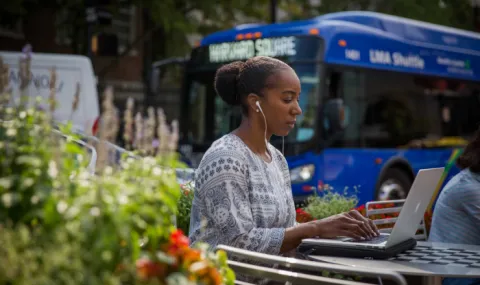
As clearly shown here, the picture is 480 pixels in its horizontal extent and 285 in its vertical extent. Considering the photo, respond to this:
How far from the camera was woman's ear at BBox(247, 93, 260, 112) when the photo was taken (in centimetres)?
418

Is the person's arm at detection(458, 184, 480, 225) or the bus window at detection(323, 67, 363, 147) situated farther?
the bus window at detection(323, 67, 363, 147)

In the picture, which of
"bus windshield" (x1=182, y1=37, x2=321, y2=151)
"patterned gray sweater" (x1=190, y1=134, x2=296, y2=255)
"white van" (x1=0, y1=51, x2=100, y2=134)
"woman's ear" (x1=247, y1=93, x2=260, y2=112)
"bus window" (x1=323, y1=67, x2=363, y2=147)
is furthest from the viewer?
"white van" (x1=0, y1=51, x2=100, y2=134)

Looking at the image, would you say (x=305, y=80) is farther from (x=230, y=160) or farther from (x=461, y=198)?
(x=230, y=160)

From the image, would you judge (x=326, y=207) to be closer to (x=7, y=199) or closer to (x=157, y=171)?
(x=157, y=171)

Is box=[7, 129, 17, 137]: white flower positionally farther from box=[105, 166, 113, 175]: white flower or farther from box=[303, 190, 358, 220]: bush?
box=[303, 190, 358, 220]: bush

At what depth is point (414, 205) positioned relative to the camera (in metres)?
4.00

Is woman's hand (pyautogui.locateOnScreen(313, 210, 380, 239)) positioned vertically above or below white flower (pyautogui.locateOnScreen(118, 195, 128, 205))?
below

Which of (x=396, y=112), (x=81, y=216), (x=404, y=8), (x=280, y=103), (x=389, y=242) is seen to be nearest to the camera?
(x=81, y=216)

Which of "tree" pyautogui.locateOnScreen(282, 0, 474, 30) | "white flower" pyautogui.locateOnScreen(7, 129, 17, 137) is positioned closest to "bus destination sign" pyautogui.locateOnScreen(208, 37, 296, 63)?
"tree" pyautogui.locateOnScreen(282, 0, 474, 30)

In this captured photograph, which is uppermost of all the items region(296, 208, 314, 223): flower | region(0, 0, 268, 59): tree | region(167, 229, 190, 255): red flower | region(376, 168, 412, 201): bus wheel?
region(0, 0, 268, 59): tree

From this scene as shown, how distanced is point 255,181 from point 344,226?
43 centimetres

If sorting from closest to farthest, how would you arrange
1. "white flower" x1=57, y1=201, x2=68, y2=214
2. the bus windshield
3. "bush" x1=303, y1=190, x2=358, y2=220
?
"white flower" x1=57, y1=201, x2=68, y2=214 → "bush" x1=303, y1=190, x2=358, y2=220 → the bus windshield

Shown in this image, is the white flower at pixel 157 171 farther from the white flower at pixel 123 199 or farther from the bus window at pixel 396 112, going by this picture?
the bus window at pixel 396 112

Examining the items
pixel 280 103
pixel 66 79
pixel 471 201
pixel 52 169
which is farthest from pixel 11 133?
pixel 66 79
